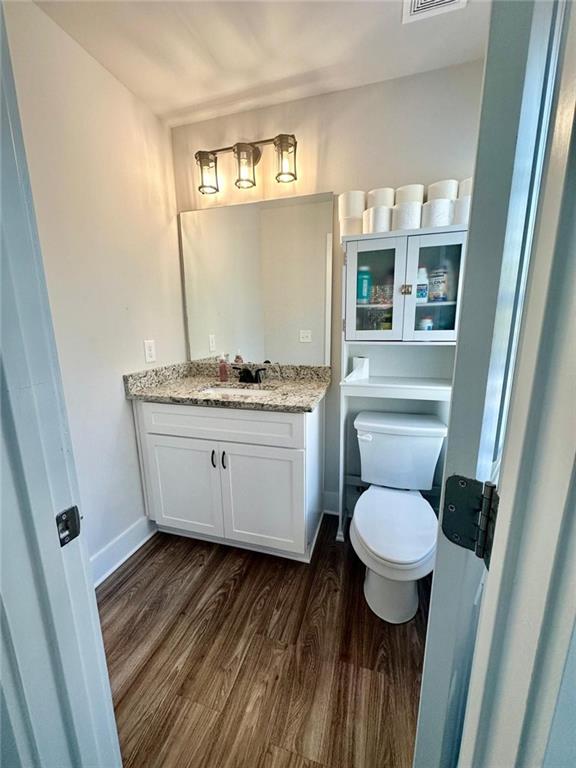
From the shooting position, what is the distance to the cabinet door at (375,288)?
60.8 inches

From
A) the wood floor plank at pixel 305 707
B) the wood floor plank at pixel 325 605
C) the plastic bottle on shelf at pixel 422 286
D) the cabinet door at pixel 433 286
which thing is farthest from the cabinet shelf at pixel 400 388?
the wood floor plank at pixel 305 707

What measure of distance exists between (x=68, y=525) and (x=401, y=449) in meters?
1.41

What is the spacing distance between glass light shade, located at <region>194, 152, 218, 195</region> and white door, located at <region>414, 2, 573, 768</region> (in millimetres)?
1846

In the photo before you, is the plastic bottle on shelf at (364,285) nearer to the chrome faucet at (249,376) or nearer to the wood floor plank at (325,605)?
the chrome faucet at (249,376)

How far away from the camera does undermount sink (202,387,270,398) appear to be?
5.83ft

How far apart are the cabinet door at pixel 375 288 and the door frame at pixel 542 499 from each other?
130 centimetres

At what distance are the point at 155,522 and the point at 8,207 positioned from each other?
1860mm

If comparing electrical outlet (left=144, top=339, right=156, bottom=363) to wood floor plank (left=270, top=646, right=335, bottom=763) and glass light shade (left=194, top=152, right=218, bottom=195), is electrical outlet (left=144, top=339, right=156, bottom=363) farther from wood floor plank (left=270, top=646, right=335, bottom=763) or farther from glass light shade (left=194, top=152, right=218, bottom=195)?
wood floor plank (left=270, top=646, right=335, bottom=763)

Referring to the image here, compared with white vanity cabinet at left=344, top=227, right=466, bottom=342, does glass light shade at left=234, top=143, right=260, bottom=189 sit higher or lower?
higher

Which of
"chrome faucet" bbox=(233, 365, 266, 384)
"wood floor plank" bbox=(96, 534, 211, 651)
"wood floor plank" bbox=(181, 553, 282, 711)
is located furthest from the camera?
"chrome faucet" bbox=(233, 365, 266, 384)

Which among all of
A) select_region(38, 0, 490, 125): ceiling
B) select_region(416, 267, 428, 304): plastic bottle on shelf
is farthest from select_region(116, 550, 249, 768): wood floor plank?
select_region(38, 0, 490, 125): ceiling

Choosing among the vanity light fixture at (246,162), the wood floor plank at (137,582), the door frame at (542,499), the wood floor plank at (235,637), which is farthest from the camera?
the vanity light fixture at (246,162)

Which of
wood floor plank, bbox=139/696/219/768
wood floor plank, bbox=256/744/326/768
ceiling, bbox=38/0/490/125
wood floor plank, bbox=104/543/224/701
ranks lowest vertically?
wood floor plank, bbox=104/543/224/701

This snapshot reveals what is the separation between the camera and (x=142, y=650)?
4.11 feet
